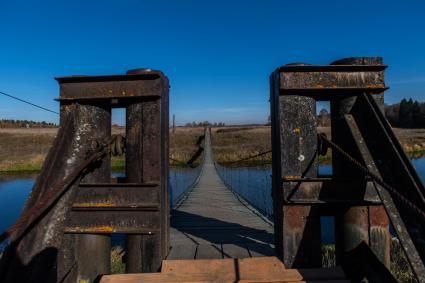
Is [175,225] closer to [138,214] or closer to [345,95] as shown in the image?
[138,214]

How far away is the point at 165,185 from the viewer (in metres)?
3.16

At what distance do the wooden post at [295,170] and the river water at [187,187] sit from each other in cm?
349

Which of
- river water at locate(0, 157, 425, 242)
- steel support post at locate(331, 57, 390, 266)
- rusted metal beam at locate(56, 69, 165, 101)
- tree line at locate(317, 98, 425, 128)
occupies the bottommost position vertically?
river water at locate(0, 157, 425, 242)

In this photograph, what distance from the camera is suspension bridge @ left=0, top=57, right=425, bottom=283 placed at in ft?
8.68

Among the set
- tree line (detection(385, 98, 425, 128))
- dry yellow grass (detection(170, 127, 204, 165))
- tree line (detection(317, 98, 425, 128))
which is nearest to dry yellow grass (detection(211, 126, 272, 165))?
dry yellow grass (detection(170, 127, 204, 165))

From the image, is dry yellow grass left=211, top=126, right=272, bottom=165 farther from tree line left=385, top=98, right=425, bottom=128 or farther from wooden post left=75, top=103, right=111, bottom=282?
tree line left=385, top=98, right=425, bottom=128

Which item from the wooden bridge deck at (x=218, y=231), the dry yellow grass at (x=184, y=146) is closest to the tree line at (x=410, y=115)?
the dry yellow grass at (x=184, y=146)

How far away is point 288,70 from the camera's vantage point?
2.88 meters

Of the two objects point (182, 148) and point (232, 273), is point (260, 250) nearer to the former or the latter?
point (232, 273)

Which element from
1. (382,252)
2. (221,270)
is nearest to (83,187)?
(221,270)

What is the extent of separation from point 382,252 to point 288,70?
160 centimetres

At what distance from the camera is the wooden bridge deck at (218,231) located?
3.54 metres

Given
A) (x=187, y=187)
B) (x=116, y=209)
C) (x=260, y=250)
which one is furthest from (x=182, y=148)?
(x=116, y=209)

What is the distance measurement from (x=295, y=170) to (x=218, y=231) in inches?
90.7
